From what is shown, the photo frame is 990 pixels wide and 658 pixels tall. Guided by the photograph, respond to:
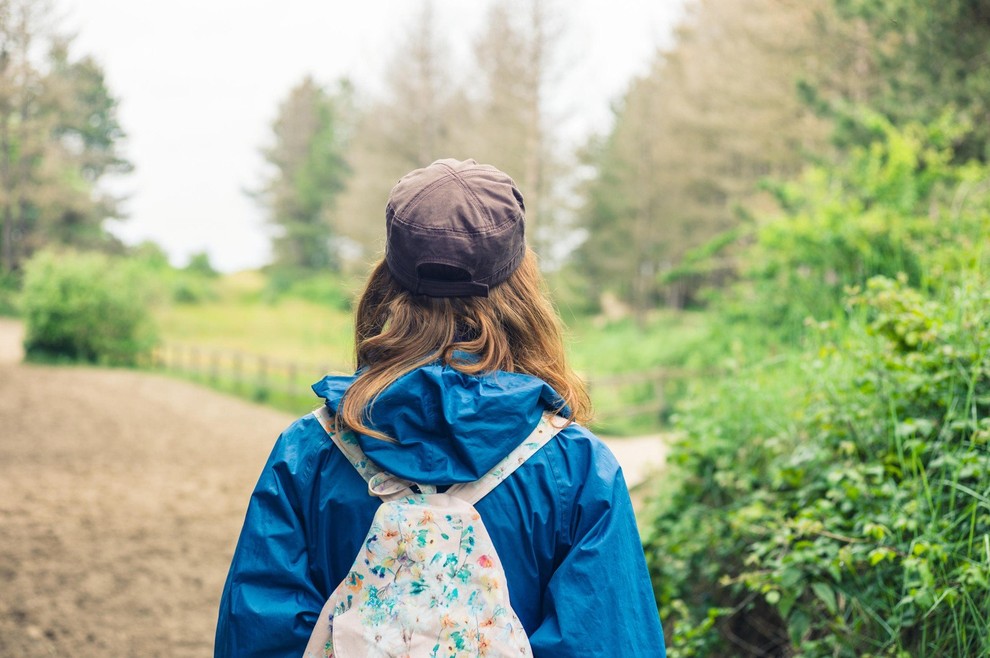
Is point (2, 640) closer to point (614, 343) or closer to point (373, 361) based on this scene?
point (373, 361)

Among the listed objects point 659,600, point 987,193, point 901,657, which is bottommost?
point 659,600

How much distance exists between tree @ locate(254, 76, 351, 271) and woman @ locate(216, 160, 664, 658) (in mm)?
40379

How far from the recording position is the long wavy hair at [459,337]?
58.7 inches

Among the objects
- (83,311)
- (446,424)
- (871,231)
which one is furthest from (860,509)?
(83,311)

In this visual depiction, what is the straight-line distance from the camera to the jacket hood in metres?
1.40

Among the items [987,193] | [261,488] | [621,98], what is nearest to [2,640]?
[261,488]

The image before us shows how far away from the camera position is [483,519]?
1441 mm

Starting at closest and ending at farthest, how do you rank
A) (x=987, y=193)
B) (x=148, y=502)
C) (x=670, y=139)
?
(x=987, y=193)
(x=148, y=502)
(x=670, y=139)

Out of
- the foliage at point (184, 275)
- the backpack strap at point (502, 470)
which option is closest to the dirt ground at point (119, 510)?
the backpack strap at point (502, 470)

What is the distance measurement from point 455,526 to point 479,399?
224mm

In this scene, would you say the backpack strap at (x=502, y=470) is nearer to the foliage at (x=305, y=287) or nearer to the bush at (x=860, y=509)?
the bush at (x=860, y=509)

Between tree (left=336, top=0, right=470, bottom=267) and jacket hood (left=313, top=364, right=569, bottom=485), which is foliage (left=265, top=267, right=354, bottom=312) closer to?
tree (left=336, top=0, right=470, bottom=267)

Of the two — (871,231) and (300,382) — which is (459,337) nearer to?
(871,231)

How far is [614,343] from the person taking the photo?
1925 cm
